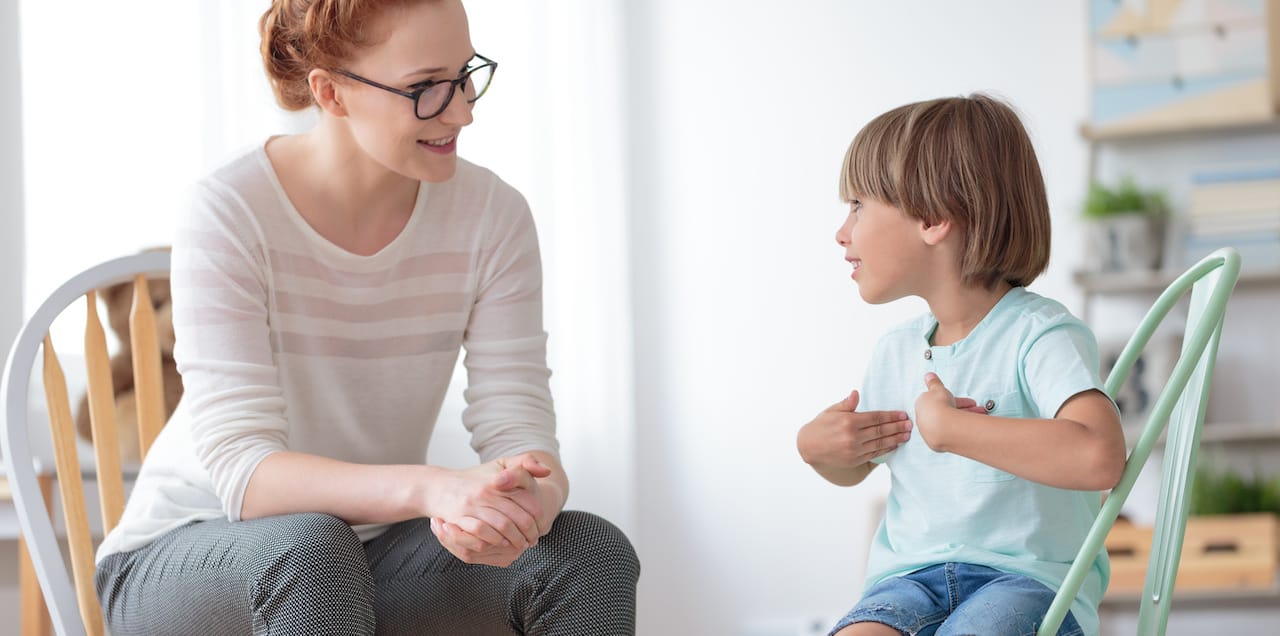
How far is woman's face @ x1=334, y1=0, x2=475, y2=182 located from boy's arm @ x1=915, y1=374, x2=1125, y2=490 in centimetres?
61

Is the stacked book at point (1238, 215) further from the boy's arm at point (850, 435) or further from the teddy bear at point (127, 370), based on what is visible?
the teddy bear at point (127, 370)

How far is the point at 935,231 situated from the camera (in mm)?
1241

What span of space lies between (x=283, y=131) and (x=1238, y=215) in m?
2.14

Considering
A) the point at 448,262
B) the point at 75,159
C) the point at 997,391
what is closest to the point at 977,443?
the point at 997,391

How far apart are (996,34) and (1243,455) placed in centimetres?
116

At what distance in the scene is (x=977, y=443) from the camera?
1062mm

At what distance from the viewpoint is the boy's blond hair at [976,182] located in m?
1.23

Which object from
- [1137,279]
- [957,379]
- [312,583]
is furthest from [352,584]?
[1137,279]

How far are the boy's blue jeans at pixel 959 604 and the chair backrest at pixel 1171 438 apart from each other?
5 centimetres

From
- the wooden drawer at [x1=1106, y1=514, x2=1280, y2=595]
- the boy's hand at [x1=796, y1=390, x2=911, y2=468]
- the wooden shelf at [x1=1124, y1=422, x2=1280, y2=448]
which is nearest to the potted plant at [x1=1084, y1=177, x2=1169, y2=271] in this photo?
Answer: the wooden shelf at [x1=1124, y1=422, x2=1280, y2=448]

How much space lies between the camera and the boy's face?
4.14 ft

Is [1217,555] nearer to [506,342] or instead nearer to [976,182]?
[976,182]

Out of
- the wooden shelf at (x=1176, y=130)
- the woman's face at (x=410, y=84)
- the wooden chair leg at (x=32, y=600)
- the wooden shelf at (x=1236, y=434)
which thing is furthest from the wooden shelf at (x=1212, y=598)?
the wooden chair leg at (x=32, y=600)

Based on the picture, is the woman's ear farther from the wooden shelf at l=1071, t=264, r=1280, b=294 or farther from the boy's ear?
the wooden shelf at l=1071, t=264, r=1280, b=294
